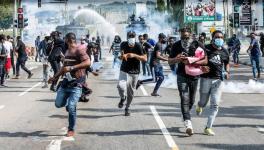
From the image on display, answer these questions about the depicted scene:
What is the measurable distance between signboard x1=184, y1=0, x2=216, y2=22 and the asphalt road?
50.5m

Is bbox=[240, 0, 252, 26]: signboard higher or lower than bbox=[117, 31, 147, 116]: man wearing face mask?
higher

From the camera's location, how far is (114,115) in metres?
12.6

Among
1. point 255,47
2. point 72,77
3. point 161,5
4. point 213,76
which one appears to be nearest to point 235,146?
point 213,76

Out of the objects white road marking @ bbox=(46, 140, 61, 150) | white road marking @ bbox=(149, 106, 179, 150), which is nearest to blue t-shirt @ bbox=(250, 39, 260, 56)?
white road marking @ bbox=(149, 106, 179, 150)

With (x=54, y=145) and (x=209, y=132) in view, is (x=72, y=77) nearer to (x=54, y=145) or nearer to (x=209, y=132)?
(x=54, y=145)

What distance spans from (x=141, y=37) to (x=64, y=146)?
12576 mm

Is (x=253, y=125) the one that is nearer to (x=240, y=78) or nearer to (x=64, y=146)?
(x=64, y=146)

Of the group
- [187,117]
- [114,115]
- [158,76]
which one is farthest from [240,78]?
[187,117]

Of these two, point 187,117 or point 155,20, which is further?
point 155,20

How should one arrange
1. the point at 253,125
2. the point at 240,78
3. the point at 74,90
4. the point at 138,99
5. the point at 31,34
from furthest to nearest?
the point at 31,34, the point at 240,78, the point at 138,99, the point at 253,125, the point at 74,90

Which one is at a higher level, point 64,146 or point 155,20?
point 155,20

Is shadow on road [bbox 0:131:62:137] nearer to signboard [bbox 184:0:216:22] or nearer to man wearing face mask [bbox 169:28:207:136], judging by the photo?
man wearing face mask [bbox 169:28:207:136]

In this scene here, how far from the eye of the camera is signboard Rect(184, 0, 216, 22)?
66750mm

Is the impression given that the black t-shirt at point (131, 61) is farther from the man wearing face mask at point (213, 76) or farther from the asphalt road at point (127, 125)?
the man wearing face mask at point (213, 76)
